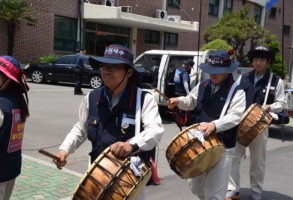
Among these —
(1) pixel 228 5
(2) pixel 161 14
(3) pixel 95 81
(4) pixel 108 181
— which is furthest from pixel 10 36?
(1) pixel 228 5

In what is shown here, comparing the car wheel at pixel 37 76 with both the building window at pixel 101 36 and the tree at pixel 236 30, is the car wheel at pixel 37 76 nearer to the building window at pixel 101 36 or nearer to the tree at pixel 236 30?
the building window at pixel 101 36

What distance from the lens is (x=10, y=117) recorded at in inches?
128

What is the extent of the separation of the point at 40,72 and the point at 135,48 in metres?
10.7

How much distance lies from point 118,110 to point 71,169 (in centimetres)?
359

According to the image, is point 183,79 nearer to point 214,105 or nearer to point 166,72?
point 166,72

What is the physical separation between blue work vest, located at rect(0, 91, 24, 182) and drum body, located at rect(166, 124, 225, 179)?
1.45 m

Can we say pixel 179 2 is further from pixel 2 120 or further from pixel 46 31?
pixel 2 120

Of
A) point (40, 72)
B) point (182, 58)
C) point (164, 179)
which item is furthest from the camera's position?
point (40, 72)

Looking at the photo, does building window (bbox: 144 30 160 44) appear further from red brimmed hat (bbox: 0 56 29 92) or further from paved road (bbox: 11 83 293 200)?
red brimmed hat (bbox: 0 56 29 92)

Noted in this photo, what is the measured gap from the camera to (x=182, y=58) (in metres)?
11.3

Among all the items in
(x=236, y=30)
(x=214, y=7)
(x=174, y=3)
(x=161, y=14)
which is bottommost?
(x=236, y=30)

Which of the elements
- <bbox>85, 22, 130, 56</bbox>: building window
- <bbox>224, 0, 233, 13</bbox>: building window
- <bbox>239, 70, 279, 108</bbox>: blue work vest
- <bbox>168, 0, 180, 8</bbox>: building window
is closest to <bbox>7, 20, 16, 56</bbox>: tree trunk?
<bbox>85, 22, 130, 56</bbox>: building window

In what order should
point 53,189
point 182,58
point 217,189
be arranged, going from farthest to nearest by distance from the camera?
1. point 182,58
2. point 53,189
3. point 217,189

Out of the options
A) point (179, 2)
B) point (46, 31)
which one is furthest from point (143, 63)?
point (179, 2)
